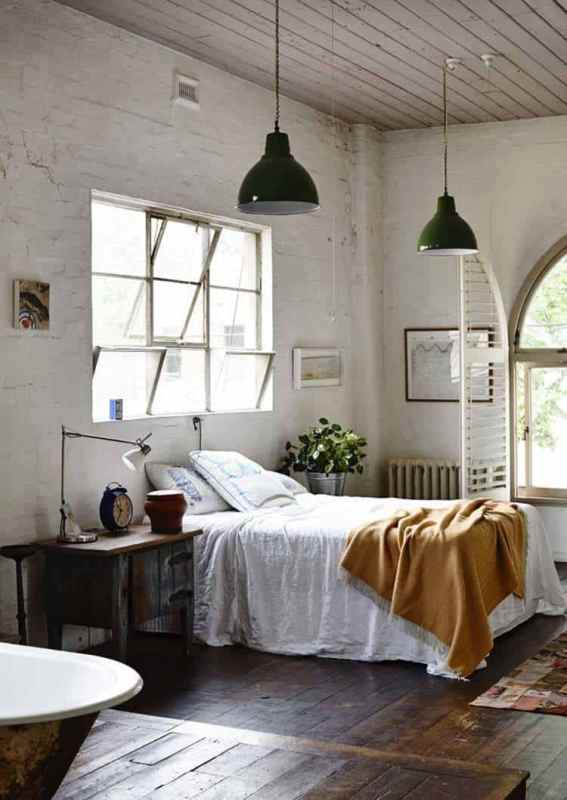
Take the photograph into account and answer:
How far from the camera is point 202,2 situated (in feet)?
19.9

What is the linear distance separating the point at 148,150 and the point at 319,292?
7.49 ft

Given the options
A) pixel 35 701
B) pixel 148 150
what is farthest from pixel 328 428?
pixel 35 701

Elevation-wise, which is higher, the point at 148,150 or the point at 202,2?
the point at 202,2

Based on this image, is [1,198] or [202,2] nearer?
[1,198]

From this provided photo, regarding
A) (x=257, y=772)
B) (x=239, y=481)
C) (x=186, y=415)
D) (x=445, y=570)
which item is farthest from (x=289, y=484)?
(x=257, y=772)

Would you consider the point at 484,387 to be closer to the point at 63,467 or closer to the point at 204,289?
the point at 204,289

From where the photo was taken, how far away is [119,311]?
21.9ft

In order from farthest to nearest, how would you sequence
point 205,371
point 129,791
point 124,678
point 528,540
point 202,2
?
1. point 205,371
2. point 528,540
3. point 202,2
4. point 129,791
5. point 124,678

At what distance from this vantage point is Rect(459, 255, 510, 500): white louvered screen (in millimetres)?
8273

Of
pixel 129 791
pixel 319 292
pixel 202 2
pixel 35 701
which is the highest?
pixel 202 2

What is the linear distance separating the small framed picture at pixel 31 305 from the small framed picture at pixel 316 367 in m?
2.70

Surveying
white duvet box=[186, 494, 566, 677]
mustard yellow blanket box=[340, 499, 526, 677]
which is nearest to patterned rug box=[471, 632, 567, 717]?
mustard yellow blanket box=[340, 499, 526, 677]

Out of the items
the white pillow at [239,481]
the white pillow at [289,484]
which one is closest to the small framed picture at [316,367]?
the white pillow at [289,484]

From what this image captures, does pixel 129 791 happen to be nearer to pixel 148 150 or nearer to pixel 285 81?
pixel 148 150
